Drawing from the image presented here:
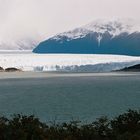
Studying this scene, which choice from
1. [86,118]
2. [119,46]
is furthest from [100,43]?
[86,118]

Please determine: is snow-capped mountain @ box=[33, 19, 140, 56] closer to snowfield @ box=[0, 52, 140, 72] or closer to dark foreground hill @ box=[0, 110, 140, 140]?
snowfield @ box=[0, 52, 140, 72]

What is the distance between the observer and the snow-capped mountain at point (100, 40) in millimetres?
126812

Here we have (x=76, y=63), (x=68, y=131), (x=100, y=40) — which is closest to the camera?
(x=68, y=131)

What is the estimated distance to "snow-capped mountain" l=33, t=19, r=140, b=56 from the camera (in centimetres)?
12681

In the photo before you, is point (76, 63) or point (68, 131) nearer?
point (68, 131)

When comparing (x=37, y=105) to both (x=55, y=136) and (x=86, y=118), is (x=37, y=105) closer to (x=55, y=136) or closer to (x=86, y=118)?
(x=86, y=118)

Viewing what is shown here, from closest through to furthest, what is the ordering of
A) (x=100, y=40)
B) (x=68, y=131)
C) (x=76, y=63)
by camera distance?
(x=68, y=131), (x=76, y=63), (x=100, y=40)

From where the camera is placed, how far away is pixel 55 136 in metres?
13.5

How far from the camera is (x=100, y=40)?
5231 inches

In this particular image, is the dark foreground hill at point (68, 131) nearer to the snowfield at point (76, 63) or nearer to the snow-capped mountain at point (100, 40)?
the snowfield at point (76, 63)

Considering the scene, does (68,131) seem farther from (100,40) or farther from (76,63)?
(100,40)

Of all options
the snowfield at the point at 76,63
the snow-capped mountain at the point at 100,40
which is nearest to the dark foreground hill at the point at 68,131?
the snowfield at the point at 76,63

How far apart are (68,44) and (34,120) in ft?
403

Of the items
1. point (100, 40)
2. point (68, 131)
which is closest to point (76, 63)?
point (100, 40)
